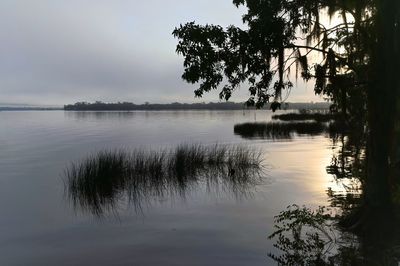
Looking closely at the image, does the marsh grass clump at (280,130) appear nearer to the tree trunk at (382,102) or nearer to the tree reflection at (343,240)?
the tree reflection at (343,240)

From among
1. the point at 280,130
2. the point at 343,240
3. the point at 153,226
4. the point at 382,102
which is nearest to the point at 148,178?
the point at 153,226

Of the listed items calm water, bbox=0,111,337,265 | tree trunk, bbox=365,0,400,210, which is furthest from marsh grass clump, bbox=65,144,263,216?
tree trunk, bbox=365,0,400,210

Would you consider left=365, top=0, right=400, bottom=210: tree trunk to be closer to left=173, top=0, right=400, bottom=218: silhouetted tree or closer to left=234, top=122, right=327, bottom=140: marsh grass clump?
left=173, top=0, right=400, bottom=218: silhouetted tree

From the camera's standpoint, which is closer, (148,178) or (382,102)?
Answer: (382,102)

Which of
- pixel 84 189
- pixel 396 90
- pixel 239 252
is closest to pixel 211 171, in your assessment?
pixel 84 189

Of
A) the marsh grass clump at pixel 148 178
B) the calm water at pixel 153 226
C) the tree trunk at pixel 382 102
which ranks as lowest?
the calm water at pixel 153 226

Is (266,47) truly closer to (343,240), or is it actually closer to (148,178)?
(343,240)

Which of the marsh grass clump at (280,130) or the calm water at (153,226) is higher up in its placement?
the marsh grass clump at (280,130)

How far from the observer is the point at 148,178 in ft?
71.0

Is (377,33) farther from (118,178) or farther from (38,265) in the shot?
(118,178)

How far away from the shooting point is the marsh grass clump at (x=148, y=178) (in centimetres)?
1858

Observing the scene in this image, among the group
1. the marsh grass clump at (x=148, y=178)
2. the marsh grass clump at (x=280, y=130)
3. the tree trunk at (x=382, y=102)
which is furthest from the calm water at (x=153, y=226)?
the marsh grass clump at (x=280, y=130)

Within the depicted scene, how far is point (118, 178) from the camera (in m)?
21.0

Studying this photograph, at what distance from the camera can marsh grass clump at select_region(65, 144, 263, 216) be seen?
18578 mm
